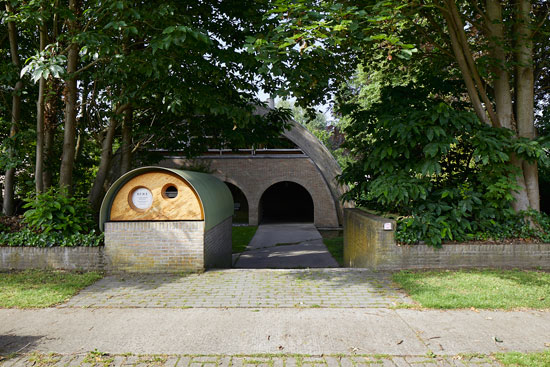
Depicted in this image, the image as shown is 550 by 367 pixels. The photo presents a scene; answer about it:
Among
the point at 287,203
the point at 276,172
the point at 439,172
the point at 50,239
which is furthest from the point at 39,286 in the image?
the point at 287,203

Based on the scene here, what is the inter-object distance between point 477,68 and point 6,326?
866cm

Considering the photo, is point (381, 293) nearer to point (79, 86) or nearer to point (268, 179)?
point (79, 86)

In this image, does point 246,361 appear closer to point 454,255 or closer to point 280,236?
point 454,255

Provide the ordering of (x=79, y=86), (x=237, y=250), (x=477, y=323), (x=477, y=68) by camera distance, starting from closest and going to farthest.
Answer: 1. (x=477, y=323)
2. (x=477, y=68)
3. (x=79, y=86)
4. (x=237, y=250)

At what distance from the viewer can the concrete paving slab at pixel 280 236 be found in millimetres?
14109

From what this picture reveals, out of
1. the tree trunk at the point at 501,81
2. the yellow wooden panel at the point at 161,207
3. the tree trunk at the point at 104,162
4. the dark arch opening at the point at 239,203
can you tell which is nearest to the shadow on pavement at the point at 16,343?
the yellow wooden panel at the point at 161,207

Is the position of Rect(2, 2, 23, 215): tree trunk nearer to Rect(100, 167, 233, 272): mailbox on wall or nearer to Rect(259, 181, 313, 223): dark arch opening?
Rect(100, 167, 233, 272): mailbox on wall

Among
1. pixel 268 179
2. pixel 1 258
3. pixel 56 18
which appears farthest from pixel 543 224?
pixel 268 179

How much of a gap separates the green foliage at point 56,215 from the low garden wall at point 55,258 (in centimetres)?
36

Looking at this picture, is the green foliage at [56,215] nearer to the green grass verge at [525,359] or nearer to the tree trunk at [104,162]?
the tree trunk at [104,162]

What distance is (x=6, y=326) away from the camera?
4219mm

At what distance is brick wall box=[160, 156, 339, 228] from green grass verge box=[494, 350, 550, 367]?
1683cm

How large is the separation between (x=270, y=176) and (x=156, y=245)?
46.7ft

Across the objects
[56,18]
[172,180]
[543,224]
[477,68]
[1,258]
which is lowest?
[1,258]
